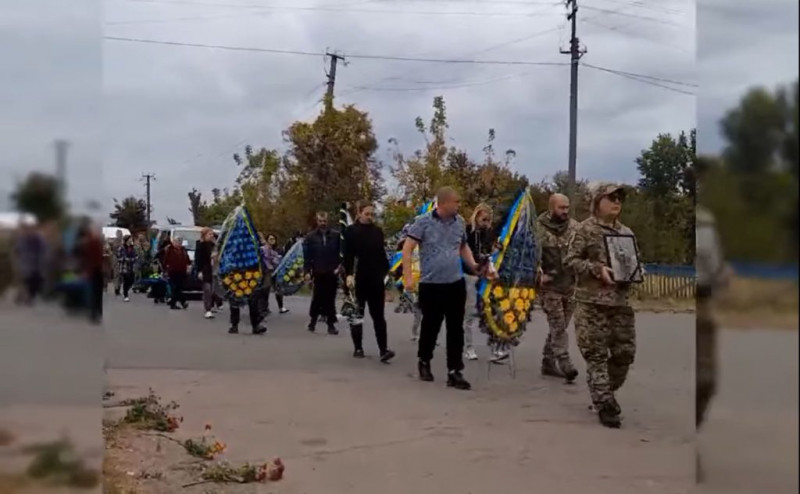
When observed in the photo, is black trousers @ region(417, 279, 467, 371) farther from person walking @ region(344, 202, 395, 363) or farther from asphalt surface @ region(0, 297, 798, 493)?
person walking @ region(344, 202, 395, 363)

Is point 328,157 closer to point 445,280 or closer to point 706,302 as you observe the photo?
point 706,302

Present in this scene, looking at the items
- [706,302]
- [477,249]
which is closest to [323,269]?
[477,249]

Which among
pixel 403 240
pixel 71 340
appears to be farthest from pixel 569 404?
pixel 71 340

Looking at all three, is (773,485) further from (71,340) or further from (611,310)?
(611,310)

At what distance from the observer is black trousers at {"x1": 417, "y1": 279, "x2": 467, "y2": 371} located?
5801 mm

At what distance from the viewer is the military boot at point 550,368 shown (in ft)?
19.1

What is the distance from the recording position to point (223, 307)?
611 cm

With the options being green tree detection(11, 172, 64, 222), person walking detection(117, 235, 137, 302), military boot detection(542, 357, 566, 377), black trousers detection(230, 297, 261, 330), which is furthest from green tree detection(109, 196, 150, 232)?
military boot detection(542, 357, 566, 377)

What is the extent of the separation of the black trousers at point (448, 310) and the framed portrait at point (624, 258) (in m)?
1.78

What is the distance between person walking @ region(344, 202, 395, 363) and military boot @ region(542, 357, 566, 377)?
3.77 feet

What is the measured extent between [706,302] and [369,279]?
4.56 m

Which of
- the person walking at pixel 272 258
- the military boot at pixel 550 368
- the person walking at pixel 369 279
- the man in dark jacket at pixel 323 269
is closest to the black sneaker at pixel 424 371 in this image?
the person walking at pixel 369 279

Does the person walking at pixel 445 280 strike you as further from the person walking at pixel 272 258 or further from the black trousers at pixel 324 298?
the person walking at pixel 272 258

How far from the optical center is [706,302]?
169 cm
